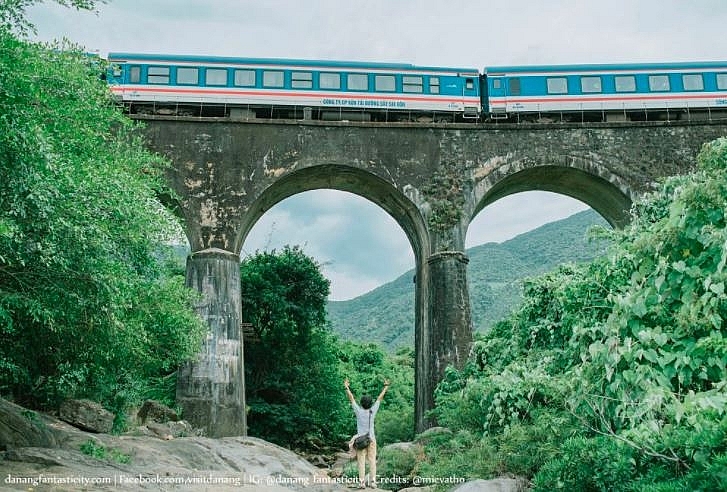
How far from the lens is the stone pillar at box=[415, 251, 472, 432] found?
51.4 ft

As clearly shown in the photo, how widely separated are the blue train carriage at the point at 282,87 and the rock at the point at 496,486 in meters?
13.9

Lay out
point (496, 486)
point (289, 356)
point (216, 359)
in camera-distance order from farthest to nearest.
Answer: point (289, 356)
point (216, 359)
point (496, 486)

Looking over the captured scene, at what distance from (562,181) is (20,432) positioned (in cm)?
1423

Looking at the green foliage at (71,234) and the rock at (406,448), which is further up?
the green foliage at (71,234)

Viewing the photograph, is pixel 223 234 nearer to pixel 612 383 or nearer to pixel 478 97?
pixel 478 97

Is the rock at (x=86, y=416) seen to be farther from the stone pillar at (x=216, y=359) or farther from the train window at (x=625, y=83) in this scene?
the train window at (x=625, y=83)

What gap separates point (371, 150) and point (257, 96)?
14.5 feet

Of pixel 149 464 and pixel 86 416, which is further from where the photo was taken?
pixel 86 416

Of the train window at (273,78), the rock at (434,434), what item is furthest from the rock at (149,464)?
the train window at (273,78)

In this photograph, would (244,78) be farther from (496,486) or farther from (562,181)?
(496,486)

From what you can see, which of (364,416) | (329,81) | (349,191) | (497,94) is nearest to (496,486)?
(364,416)

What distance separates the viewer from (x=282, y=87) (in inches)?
777

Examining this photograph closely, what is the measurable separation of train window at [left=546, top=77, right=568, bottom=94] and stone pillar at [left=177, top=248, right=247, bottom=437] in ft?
34.4

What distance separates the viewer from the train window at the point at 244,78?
64.8 feet
